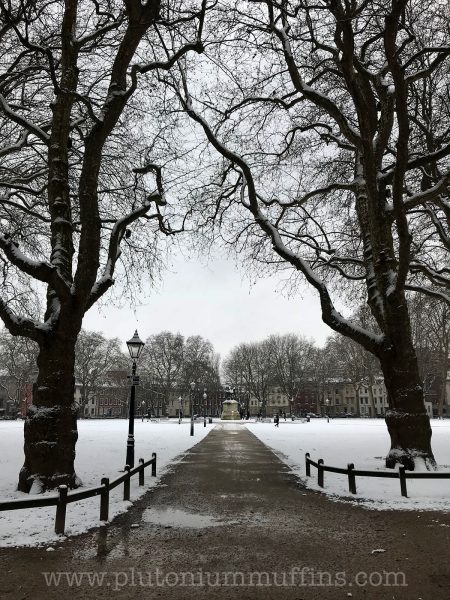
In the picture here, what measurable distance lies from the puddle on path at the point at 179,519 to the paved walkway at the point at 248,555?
2 centimetres

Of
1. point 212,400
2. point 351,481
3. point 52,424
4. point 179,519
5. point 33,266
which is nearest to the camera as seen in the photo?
point 179,519

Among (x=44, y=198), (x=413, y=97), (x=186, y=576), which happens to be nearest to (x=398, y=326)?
(x=413, y=97)

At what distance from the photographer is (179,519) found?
759 cm

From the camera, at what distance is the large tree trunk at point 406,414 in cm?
1137

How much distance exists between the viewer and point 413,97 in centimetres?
1475

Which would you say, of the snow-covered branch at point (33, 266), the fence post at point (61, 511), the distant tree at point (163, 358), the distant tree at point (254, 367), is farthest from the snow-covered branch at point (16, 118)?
the distant tree at point (254, 367)

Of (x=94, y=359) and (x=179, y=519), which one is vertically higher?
(x=94, y=359)

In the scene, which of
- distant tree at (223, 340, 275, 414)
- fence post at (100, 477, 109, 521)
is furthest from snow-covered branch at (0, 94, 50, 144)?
distant tree at (223, 340, 275, 414)

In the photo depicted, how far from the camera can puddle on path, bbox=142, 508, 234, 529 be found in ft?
23.6

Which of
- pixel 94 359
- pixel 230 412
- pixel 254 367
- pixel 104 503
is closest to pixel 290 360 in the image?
pixel 254 367

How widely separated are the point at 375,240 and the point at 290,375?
72433mm

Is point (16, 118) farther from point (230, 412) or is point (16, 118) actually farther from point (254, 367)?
point (254, 367)

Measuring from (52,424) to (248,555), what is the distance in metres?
5.28

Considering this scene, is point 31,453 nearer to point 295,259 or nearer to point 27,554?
point 27,554
